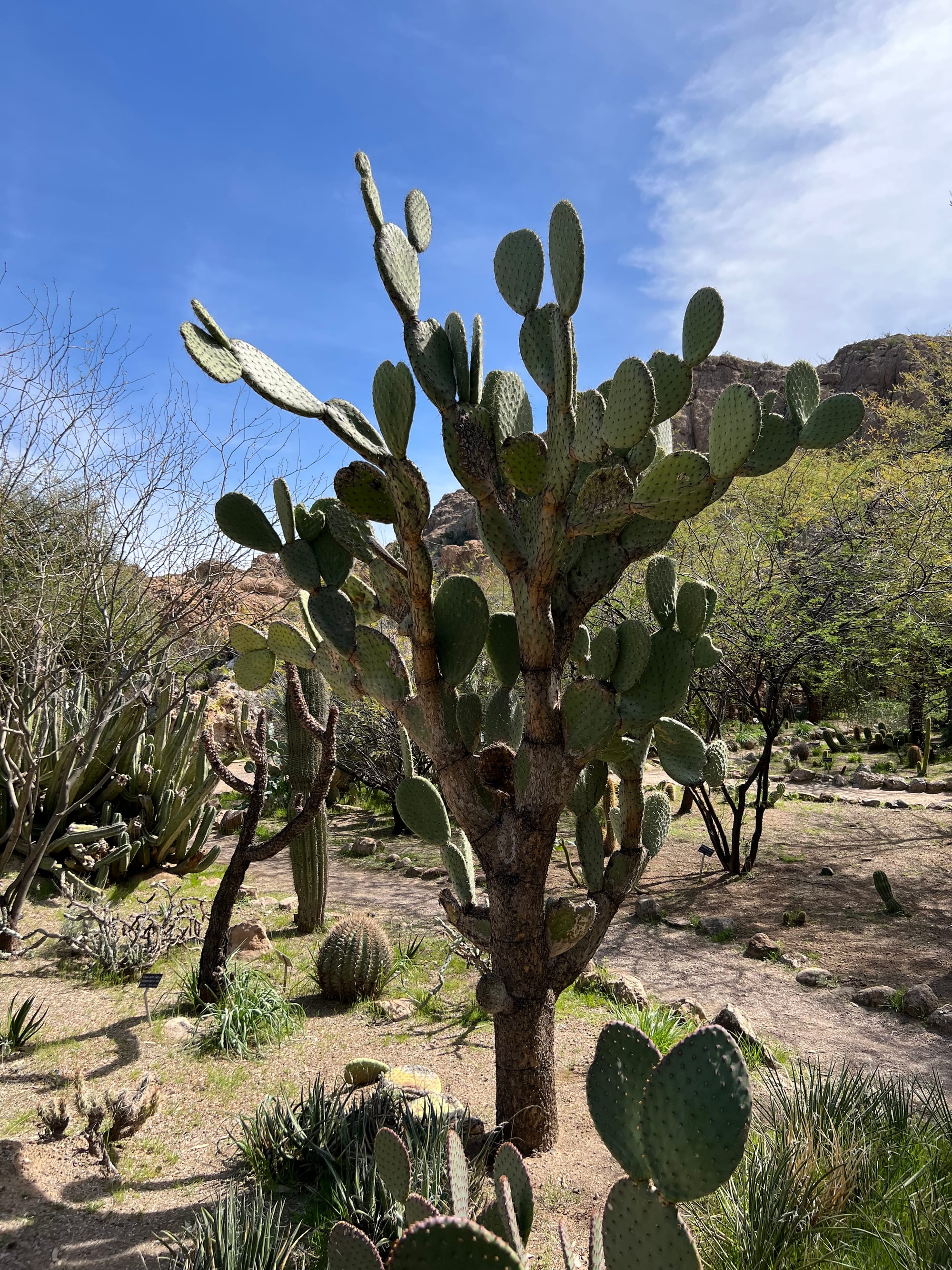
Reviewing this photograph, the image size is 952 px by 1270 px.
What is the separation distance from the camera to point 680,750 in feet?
9.62

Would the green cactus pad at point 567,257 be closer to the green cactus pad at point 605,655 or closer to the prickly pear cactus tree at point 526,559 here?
the prickly pear cactus tree at point 526,559

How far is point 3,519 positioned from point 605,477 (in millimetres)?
5373

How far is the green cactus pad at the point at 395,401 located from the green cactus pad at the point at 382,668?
717mm

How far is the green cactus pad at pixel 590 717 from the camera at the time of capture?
255cm

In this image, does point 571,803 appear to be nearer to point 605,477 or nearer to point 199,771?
point 605,477

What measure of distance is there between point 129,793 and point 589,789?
478cm

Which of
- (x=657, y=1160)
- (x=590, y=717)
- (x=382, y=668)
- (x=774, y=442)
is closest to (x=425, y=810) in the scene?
(x=382, y=668)

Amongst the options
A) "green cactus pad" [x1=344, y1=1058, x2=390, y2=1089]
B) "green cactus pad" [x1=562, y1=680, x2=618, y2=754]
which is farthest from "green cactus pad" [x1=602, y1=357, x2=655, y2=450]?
"green cactus pad" [x1=344, y1=1058, x2=390, y2=1089]

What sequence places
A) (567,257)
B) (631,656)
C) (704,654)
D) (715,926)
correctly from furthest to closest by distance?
(715,926) < (704,654) < (631,656) < (567,257)

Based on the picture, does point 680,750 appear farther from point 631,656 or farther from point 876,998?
point 876,998

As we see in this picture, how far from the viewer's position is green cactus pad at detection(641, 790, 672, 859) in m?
3.26

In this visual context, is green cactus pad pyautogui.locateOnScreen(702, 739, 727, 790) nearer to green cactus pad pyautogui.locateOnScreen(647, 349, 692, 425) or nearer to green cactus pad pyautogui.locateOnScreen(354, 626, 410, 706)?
green cactus pad pyautogui.locateOnScreen(354, 626, 410, 706)

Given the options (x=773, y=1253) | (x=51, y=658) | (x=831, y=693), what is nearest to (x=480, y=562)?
(x=831, y=693)

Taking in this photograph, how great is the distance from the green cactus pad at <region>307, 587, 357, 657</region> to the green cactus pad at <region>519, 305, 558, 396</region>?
1049mm
